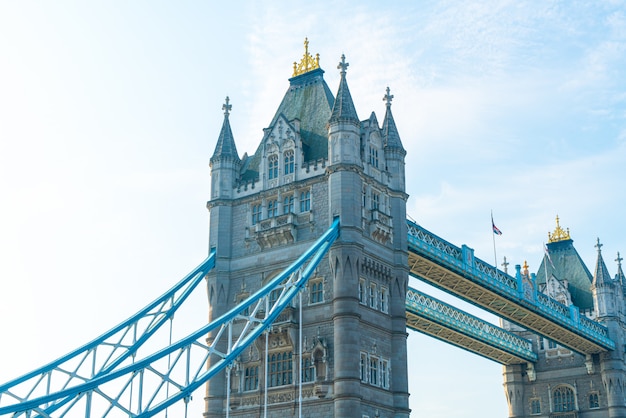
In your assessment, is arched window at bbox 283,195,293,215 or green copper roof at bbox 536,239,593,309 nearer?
arched window at bbox 283,195,293,215

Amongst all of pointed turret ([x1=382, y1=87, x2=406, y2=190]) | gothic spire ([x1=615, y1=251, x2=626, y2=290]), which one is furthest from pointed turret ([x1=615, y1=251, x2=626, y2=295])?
pointed turret ([x1=382, y1=87, x2=406, y2=190])

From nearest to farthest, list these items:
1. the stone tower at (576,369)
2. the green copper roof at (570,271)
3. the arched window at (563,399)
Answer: the stone tower at (576,369) → the arched window at (563,399) → the green copper roof at (570,271)

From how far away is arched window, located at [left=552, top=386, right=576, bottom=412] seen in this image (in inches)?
3435

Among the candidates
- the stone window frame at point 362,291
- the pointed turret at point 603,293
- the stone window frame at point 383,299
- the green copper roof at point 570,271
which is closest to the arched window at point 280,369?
the stone window frame at point 362,291

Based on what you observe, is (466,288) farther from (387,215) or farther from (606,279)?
(606,279)

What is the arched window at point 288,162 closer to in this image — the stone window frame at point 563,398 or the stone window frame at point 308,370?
the stone window frame at point 308,370

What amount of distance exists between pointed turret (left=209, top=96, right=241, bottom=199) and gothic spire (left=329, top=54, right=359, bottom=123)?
8471 mm

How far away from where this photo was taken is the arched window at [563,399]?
8725cm

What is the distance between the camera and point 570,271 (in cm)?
9450

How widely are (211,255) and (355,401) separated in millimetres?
14365

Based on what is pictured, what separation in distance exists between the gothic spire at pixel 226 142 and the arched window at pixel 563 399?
46441mm

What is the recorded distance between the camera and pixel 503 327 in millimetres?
92875

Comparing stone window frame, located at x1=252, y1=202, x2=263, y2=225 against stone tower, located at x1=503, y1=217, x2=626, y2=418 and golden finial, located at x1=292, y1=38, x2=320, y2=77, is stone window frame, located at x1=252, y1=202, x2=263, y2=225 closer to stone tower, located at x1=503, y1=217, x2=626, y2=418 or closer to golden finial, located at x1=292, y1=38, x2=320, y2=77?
golden finial, located at x1=292, y1=38, x2=320, y2=77

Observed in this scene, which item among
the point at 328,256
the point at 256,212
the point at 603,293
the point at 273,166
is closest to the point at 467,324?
the point at 603,293
